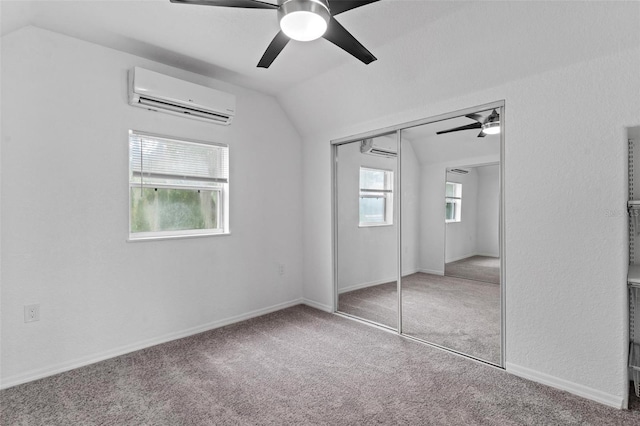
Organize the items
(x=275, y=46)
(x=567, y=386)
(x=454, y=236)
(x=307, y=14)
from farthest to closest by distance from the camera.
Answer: (x=454, y=236), (x=567, y=386), (x=275, y=46), (x=307, y=14)

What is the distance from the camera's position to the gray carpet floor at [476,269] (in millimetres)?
2711

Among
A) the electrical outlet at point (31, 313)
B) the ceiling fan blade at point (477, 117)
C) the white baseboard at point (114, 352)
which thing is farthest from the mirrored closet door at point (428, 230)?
the electrical outlet at point (31, 313)

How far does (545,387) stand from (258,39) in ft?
10.8

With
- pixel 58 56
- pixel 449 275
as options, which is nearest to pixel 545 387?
pixel 449 275

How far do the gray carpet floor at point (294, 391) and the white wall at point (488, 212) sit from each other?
0.93 m

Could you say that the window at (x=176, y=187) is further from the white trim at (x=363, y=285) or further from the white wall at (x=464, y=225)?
the white wall at (x=464, y=225)

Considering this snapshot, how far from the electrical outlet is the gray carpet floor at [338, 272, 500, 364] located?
281cm

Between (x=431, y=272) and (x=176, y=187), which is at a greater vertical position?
(x=176, y=187)

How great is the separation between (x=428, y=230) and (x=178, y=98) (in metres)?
2.61

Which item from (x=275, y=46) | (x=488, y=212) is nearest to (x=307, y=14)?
(x=275, y=46)

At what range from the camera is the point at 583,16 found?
197 centimetres

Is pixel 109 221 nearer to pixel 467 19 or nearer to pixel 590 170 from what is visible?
pixel 467 19

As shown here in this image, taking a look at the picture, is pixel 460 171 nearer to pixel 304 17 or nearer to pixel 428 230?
pixel 428 230

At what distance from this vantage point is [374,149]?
Answer: 3562 mm
